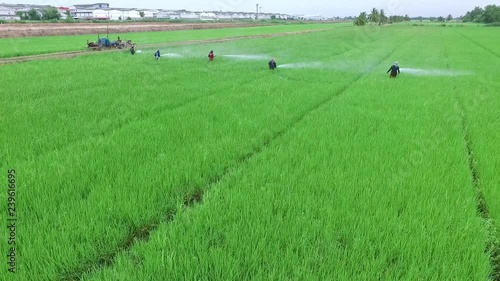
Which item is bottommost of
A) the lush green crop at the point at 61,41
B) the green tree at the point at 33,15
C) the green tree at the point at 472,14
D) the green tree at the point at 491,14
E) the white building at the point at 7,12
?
the lush green crop at the point at 61,41

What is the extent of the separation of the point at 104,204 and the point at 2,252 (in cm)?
74

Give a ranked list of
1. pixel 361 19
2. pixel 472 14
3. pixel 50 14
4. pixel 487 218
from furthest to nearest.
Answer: pixel 472 14, pixel 361 19, pixel 50 14, pixel 487 218

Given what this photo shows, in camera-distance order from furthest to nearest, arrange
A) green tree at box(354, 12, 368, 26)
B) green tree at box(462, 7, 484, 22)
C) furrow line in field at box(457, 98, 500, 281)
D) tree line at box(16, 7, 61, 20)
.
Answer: green tree at box(462, 7, 484, 22)
green tree at box(354, 12, 368, 26)
tree line at box(16, 7, 61, 20)
furrow line in field at box(457, 98, 500, 281)

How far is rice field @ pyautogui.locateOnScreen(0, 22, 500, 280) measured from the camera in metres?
2.15

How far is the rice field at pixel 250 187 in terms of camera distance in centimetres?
215

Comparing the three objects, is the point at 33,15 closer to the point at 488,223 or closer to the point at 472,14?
the point at 488,223

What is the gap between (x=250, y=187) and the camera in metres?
3.19

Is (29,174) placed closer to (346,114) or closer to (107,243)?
(107,243)

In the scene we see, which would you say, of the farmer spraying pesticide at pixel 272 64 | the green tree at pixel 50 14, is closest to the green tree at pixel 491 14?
the farmer spraying pesticide at pixel 272 64

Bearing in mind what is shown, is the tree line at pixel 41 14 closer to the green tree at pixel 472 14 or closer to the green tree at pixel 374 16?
the green tree at pixel 374 16

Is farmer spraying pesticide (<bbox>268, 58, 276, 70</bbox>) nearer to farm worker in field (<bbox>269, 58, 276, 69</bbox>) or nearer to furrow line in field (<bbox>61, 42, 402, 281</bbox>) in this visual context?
farm worker in field (<bbox>269, 58, 276, 69</bbox>)

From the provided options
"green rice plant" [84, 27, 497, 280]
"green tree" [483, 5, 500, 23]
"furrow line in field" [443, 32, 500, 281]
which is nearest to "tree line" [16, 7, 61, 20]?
"green rice plant" [84, 27, 497, 280]

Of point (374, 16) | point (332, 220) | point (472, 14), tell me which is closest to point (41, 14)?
point (332, 220)

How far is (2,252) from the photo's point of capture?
216 centimetres
